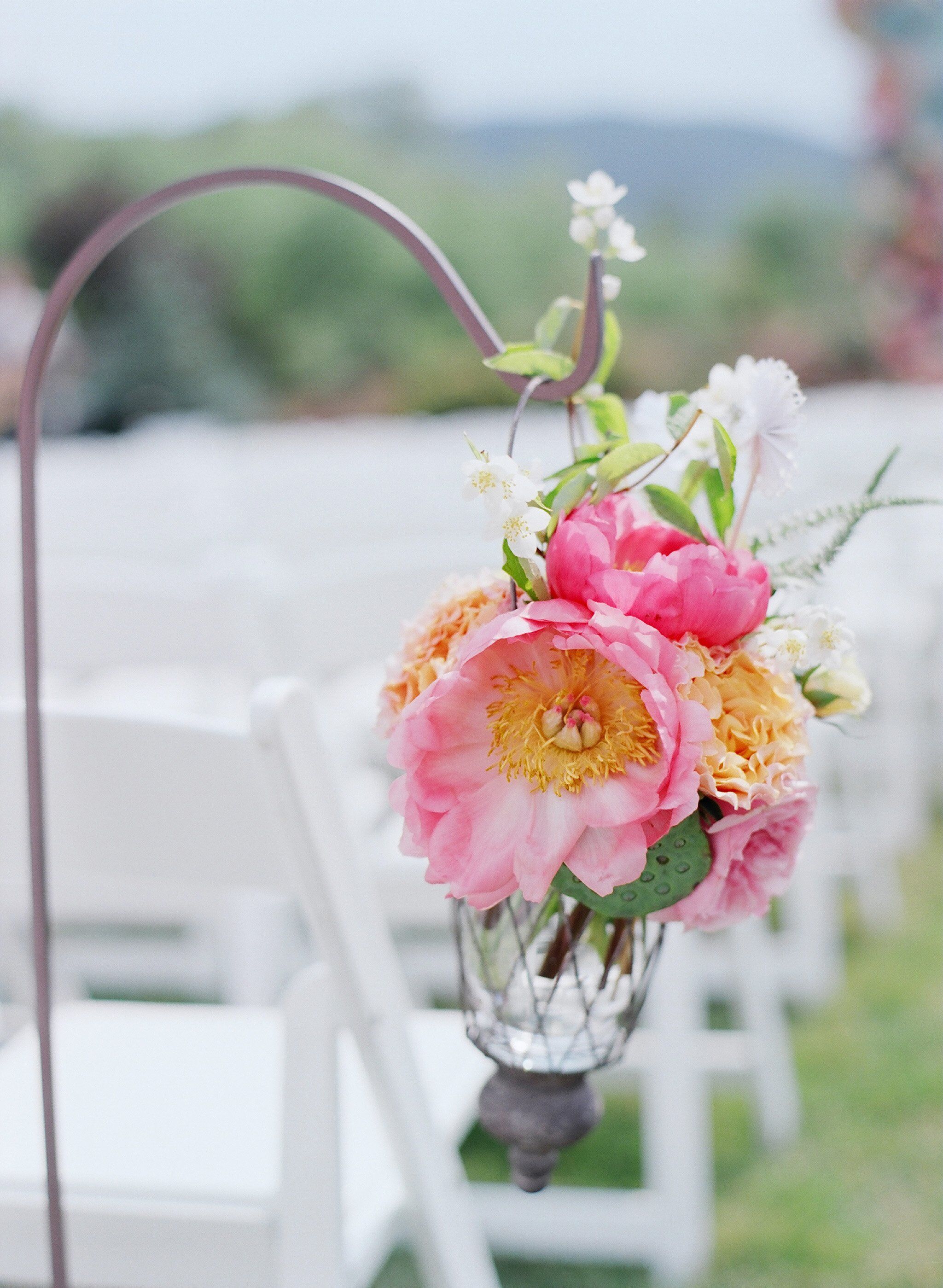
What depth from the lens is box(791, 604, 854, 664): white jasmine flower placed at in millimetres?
663

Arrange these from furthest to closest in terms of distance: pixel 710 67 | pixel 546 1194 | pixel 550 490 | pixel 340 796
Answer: pixel 710 67 < pixel 546 1194 < pixel 340 796 < pixel 550 490

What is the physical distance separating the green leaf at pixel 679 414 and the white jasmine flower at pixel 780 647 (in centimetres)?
11

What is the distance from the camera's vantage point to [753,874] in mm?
671

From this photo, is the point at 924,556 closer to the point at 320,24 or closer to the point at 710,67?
the point at 710,67

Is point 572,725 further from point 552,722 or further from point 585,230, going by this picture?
point 585,230

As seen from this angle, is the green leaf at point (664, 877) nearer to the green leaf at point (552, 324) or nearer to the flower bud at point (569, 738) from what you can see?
the flower bud at point (569, 738)

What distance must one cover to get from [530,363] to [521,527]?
0.46 feet

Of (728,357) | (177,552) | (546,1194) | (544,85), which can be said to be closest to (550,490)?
(546,1194)

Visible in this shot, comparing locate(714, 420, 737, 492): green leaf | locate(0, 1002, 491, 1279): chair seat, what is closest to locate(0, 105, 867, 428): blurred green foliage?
locate(0, 1002, 491, 1279): chair seat

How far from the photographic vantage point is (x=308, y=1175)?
88 cm

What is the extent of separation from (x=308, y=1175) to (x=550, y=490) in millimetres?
495

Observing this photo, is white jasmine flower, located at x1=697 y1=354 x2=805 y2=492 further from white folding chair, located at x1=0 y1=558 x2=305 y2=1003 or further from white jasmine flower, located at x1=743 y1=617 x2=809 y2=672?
white folding chair, located at x1=0 y1=558 x2=305 y2=1003

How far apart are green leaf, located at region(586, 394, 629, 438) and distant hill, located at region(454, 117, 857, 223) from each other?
9021mm

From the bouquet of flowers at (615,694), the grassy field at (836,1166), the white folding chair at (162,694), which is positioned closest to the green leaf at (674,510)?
the bouquet of flowers at (615,694)
